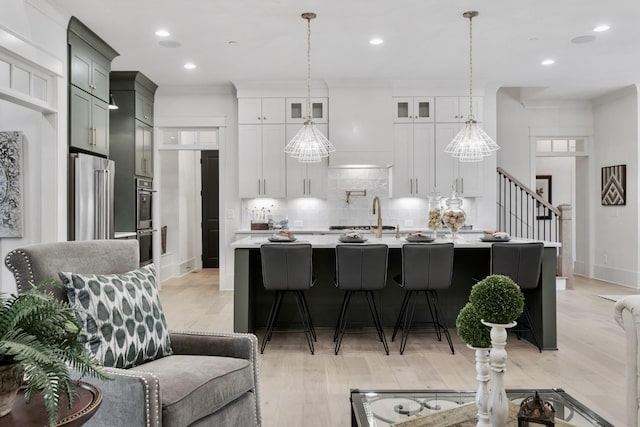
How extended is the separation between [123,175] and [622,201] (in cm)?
729

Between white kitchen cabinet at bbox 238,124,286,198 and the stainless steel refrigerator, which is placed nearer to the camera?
the stainless steel refrigerator

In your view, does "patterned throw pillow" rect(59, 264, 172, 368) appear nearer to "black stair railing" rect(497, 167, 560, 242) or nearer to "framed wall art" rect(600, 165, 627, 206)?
"black stair railing" rect(497, 167, 560, 242)

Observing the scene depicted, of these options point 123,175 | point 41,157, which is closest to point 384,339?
point 41,157

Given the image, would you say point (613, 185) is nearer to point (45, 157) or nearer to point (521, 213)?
point (521, 213)

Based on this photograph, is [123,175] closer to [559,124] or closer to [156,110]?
[156,110]

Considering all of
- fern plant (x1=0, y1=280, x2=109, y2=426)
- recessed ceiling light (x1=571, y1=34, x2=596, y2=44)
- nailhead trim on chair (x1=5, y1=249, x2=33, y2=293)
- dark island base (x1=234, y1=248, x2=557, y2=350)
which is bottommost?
dark island base (x1=234, y1=248, x2=557, y2=350)

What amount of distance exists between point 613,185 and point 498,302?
23.7 feet

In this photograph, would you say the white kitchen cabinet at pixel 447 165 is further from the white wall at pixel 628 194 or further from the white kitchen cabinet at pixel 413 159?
the white wall at pixel 628 194

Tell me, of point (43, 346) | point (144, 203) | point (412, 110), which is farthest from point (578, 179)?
point (43, 346)

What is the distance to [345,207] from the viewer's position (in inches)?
271

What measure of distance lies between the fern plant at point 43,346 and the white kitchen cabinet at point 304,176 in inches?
211

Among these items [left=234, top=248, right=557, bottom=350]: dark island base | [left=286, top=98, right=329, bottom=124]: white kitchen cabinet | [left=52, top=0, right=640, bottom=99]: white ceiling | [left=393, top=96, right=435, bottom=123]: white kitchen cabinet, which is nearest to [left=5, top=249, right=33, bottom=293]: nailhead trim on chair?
[left=234, top=248, right=557, bottom=350]: dark island base

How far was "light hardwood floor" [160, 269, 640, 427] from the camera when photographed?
278 cm

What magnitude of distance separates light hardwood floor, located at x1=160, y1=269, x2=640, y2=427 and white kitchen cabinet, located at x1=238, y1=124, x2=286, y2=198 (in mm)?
2193
